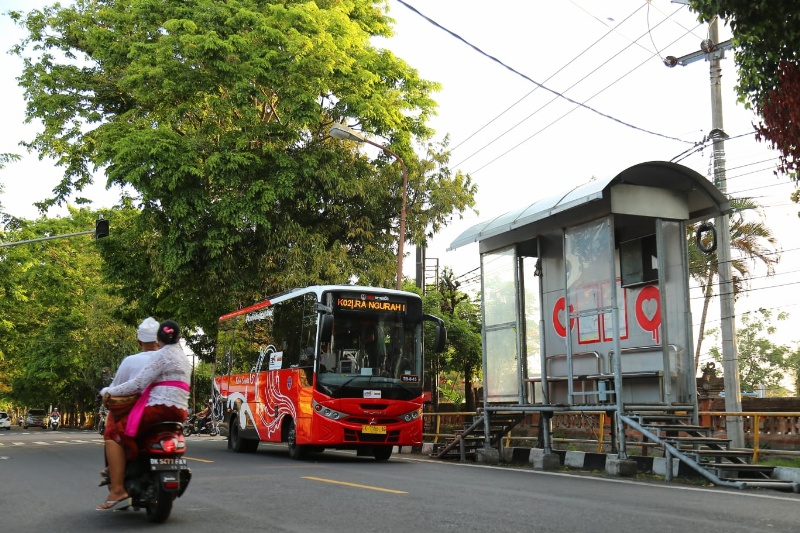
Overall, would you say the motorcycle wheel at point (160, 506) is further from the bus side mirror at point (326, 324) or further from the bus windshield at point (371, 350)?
the bus windshield at point (371, 350)

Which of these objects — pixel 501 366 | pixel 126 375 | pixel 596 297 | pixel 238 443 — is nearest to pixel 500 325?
pixel 501 366

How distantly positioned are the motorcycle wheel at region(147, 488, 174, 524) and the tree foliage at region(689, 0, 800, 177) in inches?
276

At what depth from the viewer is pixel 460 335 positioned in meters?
32.9

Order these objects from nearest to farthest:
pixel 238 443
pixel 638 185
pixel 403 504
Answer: pixel 403 504 → pixel 638 185 → pixel 238 443

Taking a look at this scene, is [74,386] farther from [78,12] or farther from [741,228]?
[741,228]

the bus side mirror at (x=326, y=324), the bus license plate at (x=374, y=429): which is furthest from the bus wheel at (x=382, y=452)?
the bus side mirror at (x=326, y=324)

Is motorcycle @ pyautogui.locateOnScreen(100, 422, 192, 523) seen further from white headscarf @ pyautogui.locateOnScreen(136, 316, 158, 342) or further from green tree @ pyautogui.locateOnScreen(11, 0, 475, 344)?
green tree @ pyautogui.locateOnScreen(11, 0, 475, 344)

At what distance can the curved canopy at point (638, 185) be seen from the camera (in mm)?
14234

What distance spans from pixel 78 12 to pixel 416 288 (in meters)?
15.2

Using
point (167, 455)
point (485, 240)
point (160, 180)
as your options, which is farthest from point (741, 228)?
point (167, 455)

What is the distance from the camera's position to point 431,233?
27688 mm

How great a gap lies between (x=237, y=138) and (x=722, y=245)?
13192 mm

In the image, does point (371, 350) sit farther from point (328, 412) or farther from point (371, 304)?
point (328, 412)

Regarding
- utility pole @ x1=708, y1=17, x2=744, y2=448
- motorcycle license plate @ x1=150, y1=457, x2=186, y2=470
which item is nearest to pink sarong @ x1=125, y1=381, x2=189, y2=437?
motorcycle license plate @ x1=150, y1=457, x2=186, y2=470
